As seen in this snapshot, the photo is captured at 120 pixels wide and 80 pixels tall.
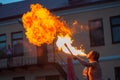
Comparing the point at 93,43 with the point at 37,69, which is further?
the point at 37,69

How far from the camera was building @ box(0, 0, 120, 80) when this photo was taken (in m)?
24.0

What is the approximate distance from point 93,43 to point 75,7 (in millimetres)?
2742

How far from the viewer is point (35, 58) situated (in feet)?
85.1

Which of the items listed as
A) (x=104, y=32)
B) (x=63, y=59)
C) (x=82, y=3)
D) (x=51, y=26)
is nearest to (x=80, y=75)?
(x=63, y=59)

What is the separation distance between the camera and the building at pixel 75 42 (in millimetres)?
24000

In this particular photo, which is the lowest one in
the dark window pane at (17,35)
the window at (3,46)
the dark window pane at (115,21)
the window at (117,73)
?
the window at (117,73)

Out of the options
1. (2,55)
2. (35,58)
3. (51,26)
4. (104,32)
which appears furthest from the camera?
(2,55)

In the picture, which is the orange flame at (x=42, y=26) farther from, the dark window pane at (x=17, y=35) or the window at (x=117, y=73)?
the dark window pane at (x=17, y=35)

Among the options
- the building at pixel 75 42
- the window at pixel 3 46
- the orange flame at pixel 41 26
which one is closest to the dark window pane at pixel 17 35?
the building at pixel 75 42

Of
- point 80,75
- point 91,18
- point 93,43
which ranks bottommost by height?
point 80,75

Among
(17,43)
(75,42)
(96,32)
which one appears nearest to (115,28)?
(96,32)

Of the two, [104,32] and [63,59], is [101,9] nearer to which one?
[104,32]

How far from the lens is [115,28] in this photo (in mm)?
24094

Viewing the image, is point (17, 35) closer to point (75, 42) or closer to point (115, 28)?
point (75, 42)
